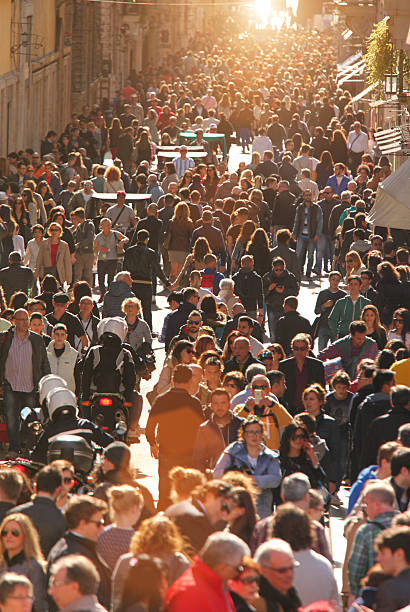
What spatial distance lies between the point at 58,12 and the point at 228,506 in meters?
38.5

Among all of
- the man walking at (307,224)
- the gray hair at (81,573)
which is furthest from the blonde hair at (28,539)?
the man walking at (307,224)

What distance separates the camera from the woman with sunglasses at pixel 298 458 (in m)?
10.3

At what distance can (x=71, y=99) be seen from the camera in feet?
167

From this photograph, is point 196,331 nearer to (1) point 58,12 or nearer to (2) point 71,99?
(1) point 58,12

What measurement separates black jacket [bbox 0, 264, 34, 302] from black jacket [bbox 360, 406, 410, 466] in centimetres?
715

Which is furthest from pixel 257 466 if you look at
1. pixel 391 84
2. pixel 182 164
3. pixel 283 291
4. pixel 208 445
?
→ pixel 182 164

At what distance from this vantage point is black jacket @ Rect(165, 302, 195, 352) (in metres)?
15.4

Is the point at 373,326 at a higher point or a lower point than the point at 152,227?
higher

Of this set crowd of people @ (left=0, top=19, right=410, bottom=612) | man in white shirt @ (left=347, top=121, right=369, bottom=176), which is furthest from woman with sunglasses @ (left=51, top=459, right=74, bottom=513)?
man in white shirt @ (left=347, top=121, right=369, bottom=176)

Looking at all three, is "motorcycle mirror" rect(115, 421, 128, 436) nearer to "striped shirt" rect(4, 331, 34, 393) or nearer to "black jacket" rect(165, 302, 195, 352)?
"striped shirt" rect(4, 331, 34, 393)

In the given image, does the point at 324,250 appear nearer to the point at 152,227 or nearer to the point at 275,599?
the point at 152,227

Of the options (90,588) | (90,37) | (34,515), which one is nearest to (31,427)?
(34,515)

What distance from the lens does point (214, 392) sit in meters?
10.9

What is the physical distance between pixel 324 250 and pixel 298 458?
46.8 feet
